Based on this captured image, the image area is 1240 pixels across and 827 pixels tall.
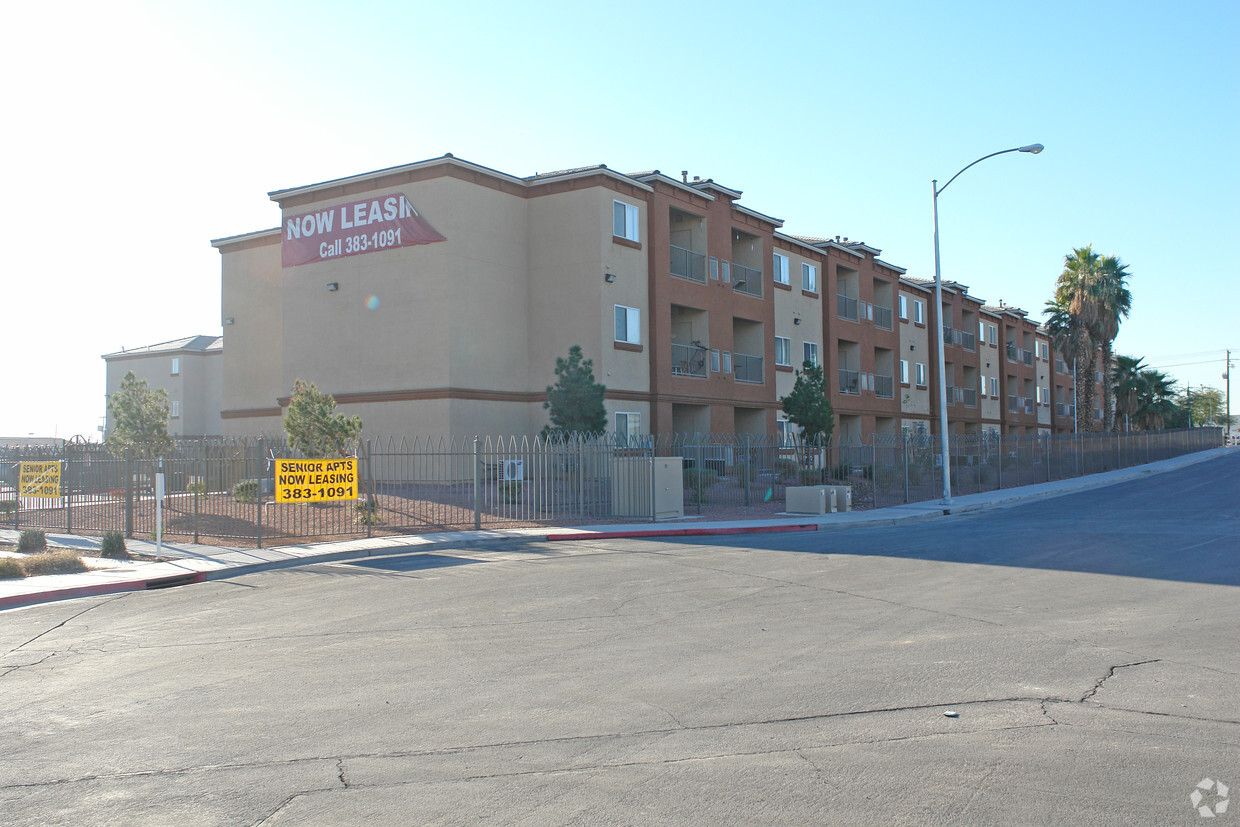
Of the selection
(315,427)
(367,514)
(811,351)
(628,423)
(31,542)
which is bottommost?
(31,542)

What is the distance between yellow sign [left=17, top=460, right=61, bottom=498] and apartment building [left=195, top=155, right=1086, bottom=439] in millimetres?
11364

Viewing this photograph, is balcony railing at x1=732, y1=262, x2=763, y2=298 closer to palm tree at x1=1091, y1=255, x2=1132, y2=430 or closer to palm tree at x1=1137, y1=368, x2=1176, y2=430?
palm tree at x1=1091, y1=255, x2=1132, y2=430

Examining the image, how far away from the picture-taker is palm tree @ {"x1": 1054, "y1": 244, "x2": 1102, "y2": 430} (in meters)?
53.4

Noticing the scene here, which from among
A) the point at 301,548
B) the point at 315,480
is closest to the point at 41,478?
the point at 315,480

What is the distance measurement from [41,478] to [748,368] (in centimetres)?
2659

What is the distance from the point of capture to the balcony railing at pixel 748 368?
38844 mm

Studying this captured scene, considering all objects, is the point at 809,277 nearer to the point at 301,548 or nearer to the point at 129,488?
the point at 301,548

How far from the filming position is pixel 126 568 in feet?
52.1

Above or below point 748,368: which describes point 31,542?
below

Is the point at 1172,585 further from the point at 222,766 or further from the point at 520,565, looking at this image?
the point at 222,766

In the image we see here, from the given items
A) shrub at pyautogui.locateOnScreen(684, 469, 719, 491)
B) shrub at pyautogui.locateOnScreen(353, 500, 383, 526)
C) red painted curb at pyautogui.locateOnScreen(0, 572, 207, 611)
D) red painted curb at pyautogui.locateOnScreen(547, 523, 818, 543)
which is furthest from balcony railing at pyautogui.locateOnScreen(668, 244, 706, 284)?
red painted curb at pyautogui.locateOnScreen(0, 572, 207, 611)

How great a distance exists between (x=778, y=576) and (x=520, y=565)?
14.6ft

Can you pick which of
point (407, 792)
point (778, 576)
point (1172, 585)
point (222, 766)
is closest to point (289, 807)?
point (407, 792)

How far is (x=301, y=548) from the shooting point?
18062mm
